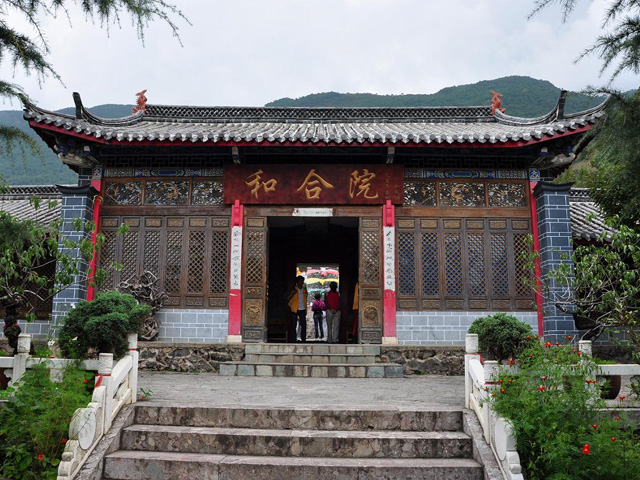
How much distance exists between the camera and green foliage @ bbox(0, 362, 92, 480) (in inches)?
160

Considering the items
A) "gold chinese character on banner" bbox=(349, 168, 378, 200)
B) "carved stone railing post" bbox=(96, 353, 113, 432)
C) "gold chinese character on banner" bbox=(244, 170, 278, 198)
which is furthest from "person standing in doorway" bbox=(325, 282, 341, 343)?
"carved stone railing post" bbox=(96, 353, 113, 432)

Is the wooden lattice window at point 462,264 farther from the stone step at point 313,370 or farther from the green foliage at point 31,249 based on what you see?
the green foliage at point 31,249

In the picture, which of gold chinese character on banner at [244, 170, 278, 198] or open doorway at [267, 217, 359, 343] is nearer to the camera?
gold chinese character on banner at [244, 170, 278, 198]

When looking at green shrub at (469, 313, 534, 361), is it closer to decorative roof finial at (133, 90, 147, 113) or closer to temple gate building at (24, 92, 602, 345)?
temple gate building at (24, 92, 602, 345)

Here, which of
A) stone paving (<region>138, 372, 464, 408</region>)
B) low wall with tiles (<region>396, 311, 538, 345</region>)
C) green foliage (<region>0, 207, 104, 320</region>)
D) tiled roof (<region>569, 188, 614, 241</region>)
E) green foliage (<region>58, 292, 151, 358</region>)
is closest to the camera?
green foliage (<region>0, 207, 104, 320</region>)

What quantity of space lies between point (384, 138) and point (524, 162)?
8.68 feet

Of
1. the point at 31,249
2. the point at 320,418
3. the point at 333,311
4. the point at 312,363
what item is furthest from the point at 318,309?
the point at 31,249

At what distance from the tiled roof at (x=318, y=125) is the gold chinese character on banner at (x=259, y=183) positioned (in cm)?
75

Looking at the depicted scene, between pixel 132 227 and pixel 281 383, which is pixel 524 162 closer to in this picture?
pixel 281 383

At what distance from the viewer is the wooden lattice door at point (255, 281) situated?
9328 millimetres

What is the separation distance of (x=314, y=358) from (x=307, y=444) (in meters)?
4.04

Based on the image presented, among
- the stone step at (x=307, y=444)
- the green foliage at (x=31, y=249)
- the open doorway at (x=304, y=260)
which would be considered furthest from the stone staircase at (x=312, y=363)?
the open doorway at (x=304, y=260)

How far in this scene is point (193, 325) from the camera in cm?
941

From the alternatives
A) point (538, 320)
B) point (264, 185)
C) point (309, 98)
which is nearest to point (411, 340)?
point (538, 320)
